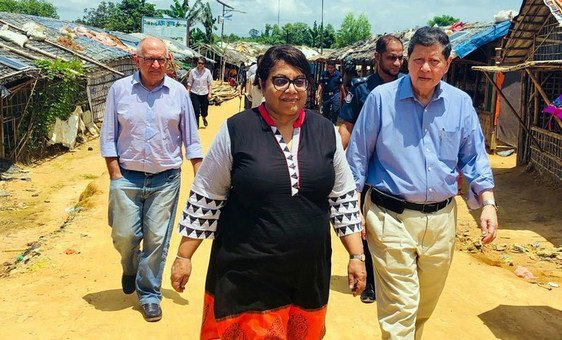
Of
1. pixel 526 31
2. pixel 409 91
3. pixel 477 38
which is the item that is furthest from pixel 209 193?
pixel 477 38

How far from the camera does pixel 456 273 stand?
19.0ft

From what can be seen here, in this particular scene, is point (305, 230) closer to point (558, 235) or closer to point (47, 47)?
point (558, 235)

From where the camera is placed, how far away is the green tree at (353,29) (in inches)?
3082

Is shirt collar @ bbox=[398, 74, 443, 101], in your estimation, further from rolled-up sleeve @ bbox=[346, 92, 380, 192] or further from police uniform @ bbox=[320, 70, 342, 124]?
police uniform @ bbox=[320, 70, 342, 124]

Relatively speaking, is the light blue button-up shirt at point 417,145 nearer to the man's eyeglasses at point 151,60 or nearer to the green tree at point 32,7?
the man's eyeglasses at point 151,60

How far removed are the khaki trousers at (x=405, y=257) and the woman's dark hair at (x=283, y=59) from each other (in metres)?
1.12

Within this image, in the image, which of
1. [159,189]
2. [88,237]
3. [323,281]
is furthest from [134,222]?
[88,237]

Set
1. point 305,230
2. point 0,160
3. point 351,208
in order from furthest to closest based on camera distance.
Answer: point 0,160 < point 351,208 < point 305,230

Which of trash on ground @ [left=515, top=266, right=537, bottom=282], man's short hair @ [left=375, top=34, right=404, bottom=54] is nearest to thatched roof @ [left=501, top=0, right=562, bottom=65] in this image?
trash on ground @ [left=515, top=266, right=537, bottom=282]

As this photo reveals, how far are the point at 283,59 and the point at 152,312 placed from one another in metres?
2.47

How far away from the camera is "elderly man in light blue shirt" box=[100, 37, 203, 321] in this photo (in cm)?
406

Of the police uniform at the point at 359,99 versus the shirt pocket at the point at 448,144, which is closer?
the shirt pocket at the point at 448,144

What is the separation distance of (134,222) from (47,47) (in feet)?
37.4

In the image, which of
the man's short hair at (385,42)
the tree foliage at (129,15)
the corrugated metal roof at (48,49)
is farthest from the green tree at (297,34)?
the man's short hair at (385,42)
